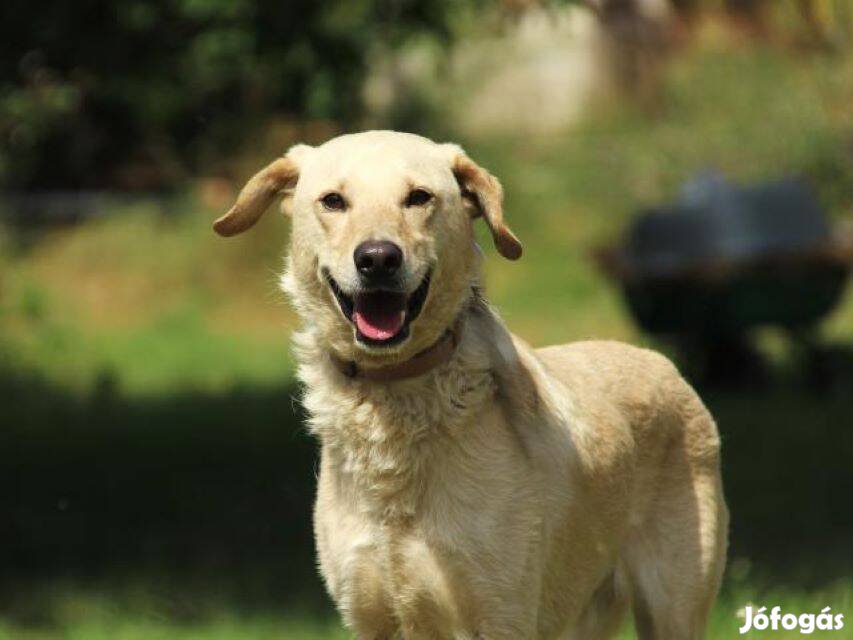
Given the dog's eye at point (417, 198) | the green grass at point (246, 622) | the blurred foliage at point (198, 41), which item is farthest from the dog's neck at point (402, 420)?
the blurred foliage at point (198, 41)

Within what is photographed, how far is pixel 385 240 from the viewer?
170 inches

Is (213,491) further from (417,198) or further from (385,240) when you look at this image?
(385,240)

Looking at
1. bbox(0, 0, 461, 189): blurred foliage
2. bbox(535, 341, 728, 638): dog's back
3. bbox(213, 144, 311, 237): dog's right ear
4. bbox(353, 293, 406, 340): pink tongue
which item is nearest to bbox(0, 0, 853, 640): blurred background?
bbox(0, 0, 461, 189): blurred foliage

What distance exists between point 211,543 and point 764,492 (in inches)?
127

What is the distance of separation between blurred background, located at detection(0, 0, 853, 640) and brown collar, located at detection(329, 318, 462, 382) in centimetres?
91

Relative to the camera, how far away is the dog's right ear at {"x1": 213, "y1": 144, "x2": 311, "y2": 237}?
4.81 meters

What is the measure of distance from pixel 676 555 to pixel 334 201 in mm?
1538

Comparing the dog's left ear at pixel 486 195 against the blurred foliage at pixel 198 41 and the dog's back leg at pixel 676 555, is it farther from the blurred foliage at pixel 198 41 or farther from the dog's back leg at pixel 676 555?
the blurred foliage at pixel 198 41

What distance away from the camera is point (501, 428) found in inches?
182

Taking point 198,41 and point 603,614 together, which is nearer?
point 603,614

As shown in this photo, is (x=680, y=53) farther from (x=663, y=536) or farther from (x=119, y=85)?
(x=663, y=536)

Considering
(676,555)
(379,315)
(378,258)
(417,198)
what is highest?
(417,198)

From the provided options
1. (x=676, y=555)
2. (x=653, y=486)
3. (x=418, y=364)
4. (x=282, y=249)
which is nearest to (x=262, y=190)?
(x=418, y=364)

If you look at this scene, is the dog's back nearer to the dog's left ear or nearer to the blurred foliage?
the dog's left ear
